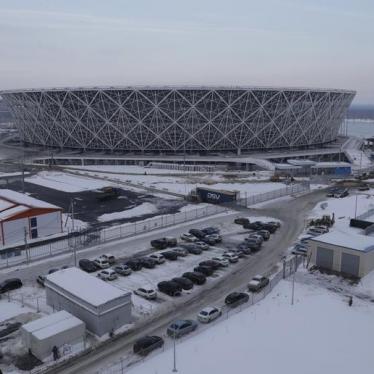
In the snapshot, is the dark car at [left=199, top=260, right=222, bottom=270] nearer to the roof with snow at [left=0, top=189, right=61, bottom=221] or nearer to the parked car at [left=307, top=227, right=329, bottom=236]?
the parked car at [left=307, top=227, right=329, bottom=236]

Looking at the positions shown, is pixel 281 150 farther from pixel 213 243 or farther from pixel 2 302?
pixel 2 302

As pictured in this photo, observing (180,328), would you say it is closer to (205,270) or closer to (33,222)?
(205,270)

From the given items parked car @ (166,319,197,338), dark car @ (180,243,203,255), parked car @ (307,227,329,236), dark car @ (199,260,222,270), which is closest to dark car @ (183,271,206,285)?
dark car @ (199,260,222,270)

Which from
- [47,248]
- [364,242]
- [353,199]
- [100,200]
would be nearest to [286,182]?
[353,199]

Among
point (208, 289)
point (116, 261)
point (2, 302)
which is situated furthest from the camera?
point (116, 261)

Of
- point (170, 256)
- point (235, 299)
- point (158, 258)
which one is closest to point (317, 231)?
point (170, 256)
